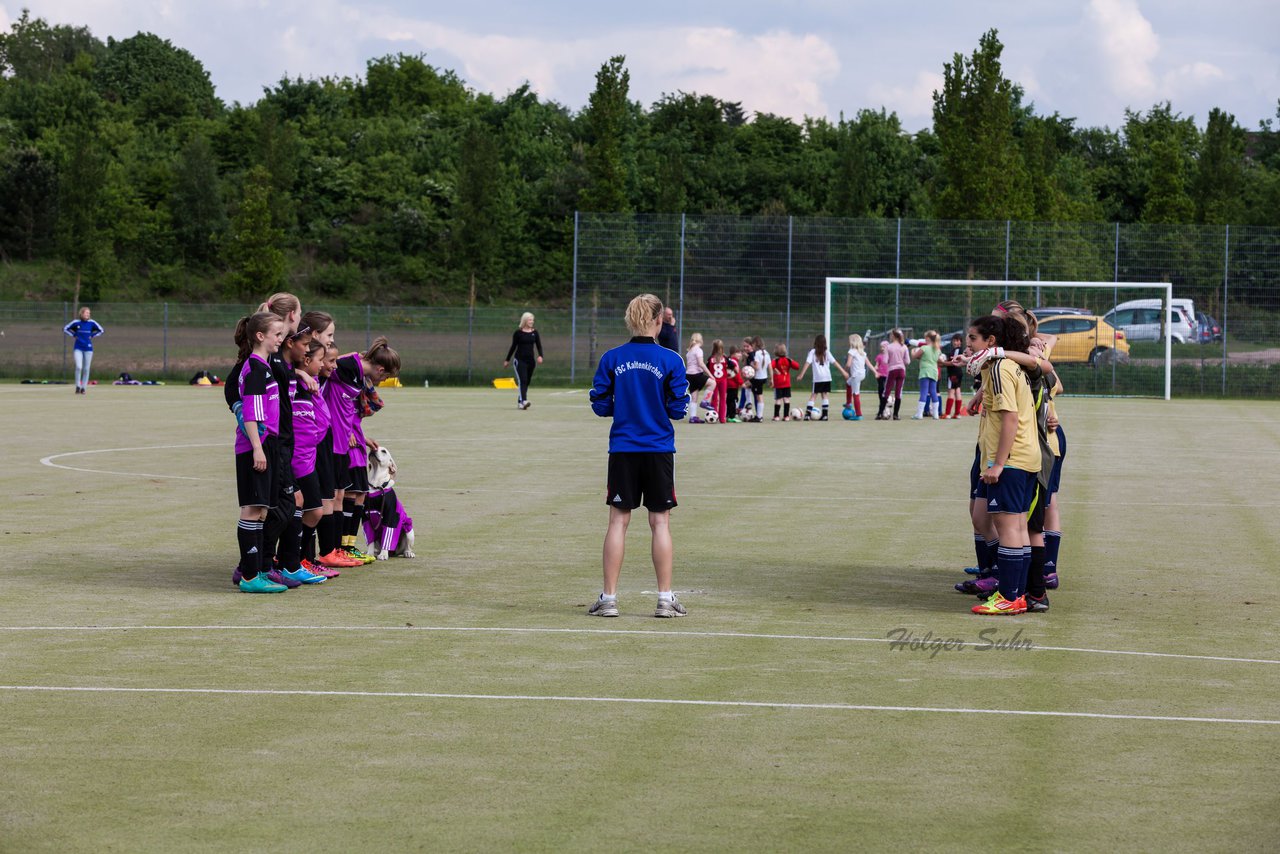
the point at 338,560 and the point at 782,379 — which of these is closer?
the point at 338,560

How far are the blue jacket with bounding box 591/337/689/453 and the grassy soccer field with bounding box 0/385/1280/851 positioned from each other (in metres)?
Answer: 0.92

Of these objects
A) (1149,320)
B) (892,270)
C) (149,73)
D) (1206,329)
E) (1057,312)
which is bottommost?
(1206,329)

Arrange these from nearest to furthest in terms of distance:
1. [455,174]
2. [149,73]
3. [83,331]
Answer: [83,331]
[455,174]
[149,73]

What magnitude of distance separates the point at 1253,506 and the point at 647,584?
6.93 meters

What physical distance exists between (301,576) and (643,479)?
236 centimetres

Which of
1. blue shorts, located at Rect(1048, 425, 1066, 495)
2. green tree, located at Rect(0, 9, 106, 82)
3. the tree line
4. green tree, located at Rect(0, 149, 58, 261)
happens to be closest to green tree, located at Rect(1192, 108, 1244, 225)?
the tree line

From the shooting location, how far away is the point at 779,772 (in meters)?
5.18

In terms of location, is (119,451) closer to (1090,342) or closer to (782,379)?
(782,379)

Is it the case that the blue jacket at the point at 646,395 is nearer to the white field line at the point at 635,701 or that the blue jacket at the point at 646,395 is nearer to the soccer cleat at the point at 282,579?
the white field line at the point at 635,701

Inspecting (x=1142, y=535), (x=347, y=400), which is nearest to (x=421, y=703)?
(x=347, y=400)

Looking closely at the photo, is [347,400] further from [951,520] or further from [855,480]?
[855,480]

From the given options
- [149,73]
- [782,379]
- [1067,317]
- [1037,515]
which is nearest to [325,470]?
[1037,515]

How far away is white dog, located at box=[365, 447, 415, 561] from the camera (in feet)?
33.6

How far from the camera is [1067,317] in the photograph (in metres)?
36.8
